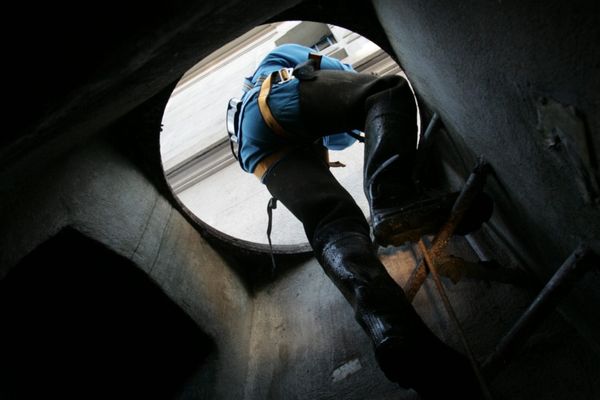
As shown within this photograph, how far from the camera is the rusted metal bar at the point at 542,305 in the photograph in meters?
1.31

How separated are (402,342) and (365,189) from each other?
73 centimetres

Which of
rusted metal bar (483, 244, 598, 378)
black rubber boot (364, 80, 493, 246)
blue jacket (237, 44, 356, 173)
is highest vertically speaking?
blue jacket (237, 44, 356, 173)

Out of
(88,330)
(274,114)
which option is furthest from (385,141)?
(88,330)

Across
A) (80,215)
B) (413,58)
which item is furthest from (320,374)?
(413,58)

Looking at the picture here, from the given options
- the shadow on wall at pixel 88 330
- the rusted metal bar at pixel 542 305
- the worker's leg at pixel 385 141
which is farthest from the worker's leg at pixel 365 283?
the shadow on wall at pixel 88 330

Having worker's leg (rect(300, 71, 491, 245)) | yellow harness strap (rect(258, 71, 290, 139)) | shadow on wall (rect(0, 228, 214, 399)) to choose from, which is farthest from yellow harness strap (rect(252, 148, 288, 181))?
shadow on wall (rect(0, 228, 214, 399))

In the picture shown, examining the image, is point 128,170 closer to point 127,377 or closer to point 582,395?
point 127,377

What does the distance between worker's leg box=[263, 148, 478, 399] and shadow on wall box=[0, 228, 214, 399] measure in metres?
1.05

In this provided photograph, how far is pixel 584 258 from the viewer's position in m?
1.30

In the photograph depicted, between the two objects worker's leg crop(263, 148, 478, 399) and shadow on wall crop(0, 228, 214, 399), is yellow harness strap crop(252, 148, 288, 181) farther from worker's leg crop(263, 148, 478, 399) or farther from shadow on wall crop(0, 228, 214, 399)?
shadow on wall crop(0, 228, 214, 399)

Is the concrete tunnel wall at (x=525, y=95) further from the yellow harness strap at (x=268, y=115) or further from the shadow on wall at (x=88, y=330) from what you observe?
the shadow on wall at (x=88, y=330)

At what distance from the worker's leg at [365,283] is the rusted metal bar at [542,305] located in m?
0.13

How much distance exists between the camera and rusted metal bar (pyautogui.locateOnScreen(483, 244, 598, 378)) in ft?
4.30

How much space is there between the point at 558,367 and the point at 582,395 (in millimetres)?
152
